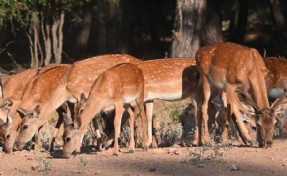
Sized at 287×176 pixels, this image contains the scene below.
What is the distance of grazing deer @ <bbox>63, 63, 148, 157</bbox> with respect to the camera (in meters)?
12.8

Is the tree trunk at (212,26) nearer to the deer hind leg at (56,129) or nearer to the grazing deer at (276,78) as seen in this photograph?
the grazing deer at (276,78)

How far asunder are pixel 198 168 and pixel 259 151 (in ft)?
4.88

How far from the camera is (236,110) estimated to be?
518 inches

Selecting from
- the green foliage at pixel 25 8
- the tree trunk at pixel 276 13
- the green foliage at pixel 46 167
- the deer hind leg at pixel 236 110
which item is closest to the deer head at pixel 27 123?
the green foliage at pixel 46 167

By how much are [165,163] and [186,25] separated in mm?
10664

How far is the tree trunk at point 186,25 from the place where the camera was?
69.5 feet

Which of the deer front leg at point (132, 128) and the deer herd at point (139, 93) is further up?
the deer herd at point (139, 93)

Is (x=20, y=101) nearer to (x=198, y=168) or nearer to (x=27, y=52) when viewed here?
(x=198, y=168)

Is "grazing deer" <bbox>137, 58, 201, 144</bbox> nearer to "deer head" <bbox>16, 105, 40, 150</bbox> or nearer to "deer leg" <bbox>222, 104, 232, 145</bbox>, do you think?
"deer leg" <bbox>222, 104, 232, 145</bbox>

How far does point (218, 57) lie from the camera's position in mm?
13398

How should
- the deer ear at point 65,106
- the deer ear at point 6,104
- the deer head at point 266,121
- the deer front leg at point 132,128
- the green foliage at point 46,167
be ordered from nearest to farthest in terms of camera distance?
the green foliage at point 46,167, the deer head at point 266,121, the deer front leg at point 132,128, the deer ear at point 6,104, the deer ear at point 65,106

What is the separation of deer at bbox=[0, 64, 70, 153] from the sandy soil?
122 centimetres

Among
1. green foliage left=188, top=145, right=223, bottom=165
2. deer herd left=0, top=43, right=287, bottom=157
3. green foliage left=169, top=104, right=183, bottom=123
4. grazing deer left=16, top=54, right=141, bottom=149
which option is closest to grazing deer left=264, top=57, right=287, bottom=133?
deer herd left=0, top=43, right=287, bottom=157

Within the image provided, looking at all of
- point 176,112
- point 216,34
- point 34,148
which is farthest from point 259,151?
point 216,34
